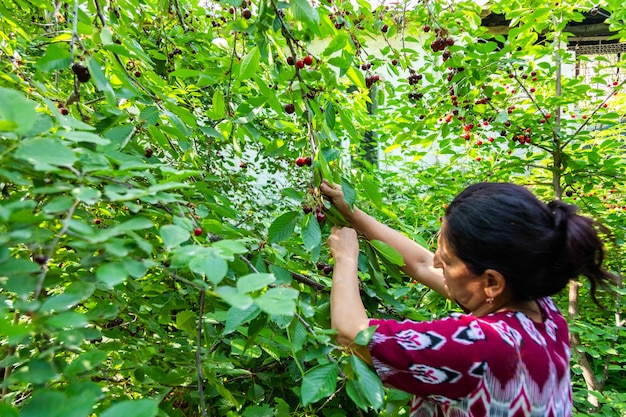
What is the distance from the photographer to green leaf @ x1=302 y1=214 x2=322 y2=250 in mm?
1174

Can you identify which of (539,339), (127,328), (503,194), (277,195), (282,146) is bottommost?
(277,195)

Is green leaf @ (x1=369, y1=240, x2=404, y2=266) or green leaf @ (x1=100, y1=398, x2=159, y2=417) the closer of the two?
green leaf @ (x1=100, y1=398, x2=159, y2=417)

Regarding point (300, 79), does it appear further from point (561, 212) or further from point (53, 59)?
point (561, 212)

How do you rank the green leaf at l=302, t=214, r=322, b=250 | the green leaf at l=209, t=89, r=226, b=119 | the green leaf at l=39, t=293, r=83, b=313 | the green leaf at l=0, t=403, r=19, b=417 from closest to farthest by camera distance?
1. the green leaf at l=0, t=403, r=19, b=417
2. the green leaf at l=39, t=293, r=83, b=313
3. the green leaf at l=302, t=214, r=322, b=250
4. the green leaf at l=209, t=89, r=226, b=119

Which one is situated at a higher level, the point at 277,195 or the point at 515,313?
the point at 515,313

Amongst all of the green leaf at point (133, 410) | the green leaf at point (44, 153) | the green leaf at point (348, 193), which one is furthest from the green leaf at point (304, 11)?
the green leaf at point (133, 410)

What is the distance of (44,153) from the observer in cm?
62

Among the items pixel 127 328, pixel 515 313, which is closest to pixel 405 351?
pixel 515 313

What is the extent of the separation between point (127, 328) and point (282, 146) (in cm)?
103

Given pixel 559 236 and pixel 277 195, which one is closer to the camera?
pixel 559 236

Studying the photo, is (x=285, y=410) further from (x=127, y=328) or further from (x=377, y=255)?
(x=127, y=328)

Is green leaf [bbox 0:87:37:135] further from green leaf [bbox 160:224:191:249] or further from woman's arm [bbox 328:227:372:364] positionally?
woman's arm [bbox 328:227:372:364]

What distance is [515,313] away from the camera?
1.07 metres

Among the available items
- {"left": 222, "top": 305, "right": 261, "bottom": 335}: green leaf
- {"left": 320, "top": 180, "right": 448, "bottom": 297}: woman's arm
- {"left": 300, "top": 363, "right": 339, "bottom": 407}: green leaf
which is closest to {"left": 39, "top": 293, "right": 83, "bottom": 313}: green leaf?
{"left": 222, "top": 305, "right": 261, "bottom": 335}: green leaf
